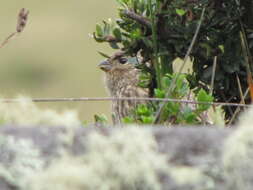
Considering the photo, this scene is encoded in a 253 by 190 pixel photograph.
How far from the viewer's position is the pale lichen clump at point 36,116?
207cm

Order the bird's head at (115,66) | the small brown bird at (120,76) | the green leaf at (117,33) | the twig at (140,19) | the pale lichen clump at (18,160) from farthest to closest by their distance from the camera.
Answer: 1. the bird's head at (115,66)
2. the small brown bird at (120,76)
3. the green leaf at (117,33)
4. the twig at (140,19)
5. the pale lichen clump at (18,160)

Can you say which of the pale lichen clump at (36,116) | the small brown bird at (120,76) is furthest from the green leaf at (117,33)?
the pale lichen clump at (36,116)

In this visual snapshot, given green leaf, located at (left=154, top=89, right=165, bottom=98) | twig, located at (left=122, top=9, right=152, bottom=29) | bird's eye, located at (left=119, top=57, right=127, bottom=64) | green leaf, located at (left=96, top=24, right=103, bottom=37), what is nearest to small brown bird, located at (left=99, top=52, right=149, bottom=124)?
bird's eye, located at (left=119, top=57, right=127, bottom=64)

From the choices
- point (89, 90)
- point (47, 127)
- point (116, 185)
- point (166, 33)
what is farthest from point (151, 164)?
point (89, 90)

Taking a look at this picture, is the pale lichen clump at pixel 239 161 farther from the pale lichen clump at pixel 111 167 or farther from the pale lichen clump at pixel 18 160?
the pale lichen clump at pixel 18 160

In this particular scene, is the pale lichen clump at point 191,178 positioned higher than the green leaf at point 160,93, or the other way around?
the green leaf at point 160,93

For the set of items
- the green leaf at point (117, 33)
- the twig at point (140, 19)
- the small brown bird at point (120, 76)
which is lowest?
the small brown bird at point (120, 76)

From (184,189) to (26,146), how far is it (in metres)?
0.37

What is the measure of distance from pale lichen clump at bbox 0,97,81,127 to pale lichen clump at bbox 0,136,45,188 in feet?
0.30

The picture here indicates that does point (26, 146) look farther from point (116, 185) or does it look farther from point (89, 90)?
point (89, 90)

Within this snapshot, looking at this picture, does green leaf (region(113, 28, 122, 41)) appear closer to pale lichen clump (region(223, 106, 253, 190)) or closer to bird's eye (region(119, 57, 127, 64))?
bird's eye (region(119, 57, 127, 64))

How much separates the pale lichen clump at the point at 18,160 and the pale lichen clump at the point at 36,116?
93 mm

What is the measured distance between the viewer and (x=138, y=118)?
3545 mm

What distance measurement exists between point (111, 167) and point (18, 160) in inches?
9.4
